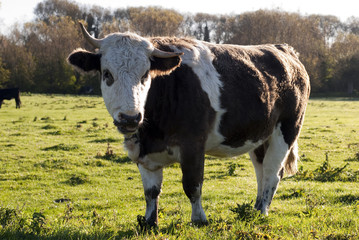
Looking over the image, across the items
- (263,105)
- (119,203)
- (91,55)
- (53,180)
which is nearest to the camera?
(91,55)

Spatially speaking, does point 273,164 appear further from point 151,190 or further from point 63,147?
point 63,147

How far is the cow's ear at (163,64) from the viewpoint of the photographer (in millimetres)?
4988

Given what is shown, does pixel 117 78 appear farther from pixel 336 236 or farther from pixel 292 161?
pixel 292 161

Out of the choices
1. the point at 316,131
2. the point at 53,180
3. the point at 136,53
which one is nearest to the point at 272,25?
the point at 316,131

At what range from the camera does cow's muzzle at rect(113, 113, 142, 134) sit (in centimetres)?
449

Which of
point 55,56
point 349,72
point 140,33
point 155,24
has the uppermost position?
point 155,24

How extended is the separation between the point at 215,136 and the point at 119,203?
3786mm

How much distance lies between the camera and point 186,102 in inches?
203

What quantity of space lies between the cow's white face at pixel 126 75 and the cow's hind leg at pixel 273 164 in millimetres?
2662

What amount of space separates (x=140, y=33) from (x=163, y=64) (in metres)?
45.7

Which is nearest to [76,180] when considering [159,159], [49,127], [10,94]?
[159,159]

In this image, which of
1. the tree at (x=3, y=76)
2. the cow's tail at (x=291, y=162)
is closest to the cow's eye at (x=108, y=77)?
the cow's tail at (x=291, y=162)

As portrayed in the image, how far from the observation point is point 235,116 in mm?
5695

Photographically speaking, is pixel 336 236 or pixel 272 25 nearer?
pixel 336 236
